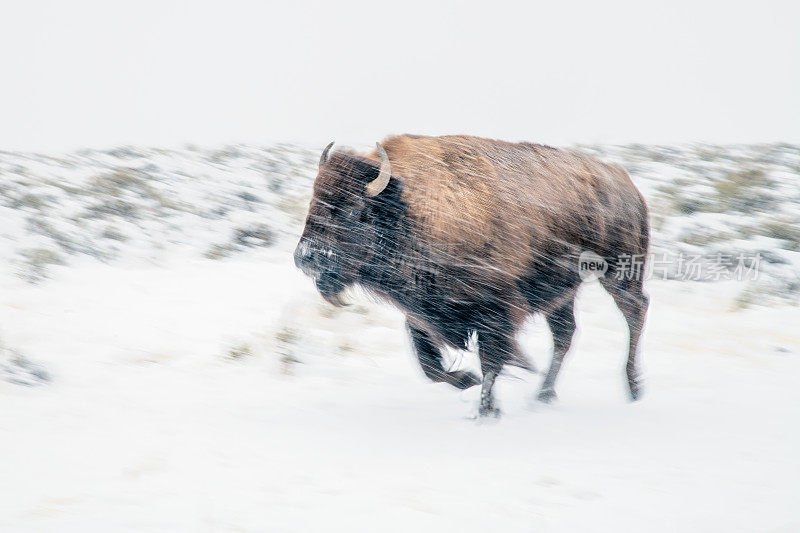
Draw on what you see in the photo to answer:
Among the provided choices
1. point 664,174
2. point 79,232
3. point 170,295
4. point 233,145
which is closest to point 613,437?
point 170,295

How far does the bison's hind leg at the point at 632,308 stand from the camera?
4707 mm

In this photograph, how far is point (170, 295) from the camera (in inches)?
269

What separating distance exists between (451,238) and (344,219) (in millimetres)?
537

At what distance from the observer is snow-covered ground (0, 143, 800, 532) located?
281cm

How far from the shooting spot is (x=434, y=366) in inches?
169

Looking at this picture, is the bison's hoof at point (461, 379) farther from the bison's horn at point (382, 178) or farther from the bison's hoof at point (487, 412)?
the bison's horn at point (382, 178)

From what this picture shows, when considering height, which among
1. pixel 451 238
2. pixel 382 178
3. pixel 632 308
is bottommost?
pixel 632 308

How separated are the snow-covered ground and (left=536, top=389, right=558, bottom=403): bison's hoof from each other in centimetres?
7

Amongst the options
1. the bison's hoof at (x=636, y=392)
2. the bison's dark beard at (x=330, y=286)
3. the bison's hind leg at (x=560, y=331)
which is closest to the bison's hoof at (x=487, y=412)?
the bison's hind leg at (x=560, y=331)

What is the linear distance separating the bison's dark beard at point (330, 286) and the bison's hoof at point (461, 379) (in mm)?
799

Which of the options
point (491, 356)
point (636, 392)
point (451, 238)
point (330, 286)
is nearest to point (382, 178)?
point (451, 238)

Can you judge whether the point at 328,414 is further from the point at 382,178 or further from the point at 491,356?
the point at 382,178

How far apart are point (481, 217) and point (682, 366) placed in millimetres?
2500

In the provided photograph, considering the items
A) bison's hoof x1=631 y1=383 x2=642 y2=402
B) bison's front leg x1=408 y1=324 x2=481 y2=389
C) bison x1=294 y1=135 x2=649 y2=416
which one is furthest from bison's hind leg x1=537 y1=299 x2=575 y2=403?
bison's front leg x1=408 y1=324 x2=481 y2=389
